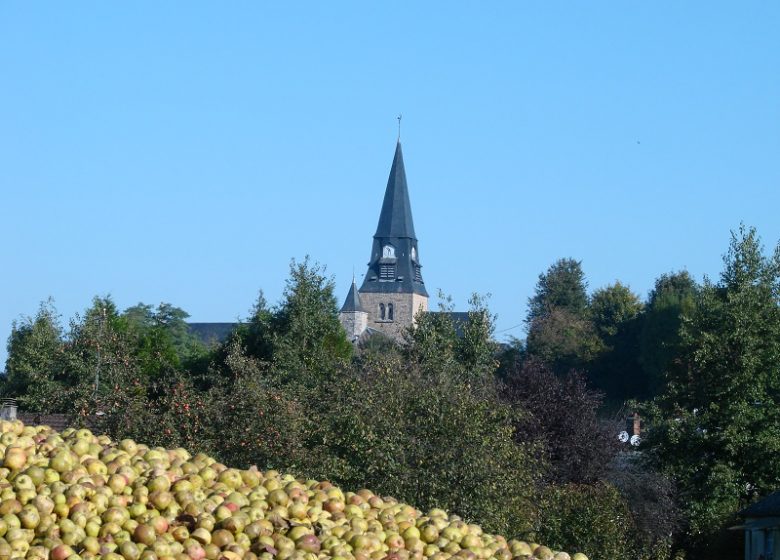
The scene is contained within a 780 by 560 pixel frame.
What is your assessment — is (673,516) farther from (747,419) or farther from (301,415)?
(301,415)

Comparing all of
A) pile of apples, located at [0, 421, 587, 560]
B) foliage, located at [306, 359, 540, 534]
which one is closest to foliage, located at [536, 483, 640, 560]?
foliage, located at [306, 359, 540, 534]

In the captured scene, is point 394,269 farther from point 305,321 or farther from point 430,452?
point 430,452

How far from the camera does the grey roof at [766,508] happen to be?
78.9 feet

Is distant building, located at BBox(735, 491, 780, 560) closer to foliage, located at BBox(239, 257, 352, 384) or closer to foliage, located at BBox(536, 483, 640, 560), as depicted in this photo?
foliage, located at BBox(536, 483, 640, 560)

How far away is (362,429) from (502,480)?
2023 mm

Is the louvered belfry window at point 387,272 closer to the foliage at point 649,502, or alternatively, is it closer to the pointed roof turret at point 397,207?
the pointed roof turret at point 397,207

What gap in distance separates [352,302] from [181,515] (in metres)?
118

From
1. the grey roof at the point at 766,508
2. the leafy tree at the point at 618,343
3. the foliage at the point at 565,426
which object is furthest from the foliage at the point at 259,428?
the leafy tree at the point at 618,343

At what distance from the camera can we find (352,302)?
125062mm

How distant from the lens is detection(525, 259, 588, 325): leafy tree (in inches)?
3985

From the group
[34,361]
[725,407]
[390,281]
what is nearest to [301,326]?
[34,361]

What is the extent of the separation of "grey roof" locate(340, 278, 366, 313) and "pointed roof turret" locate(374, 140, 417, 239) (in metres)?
10.3

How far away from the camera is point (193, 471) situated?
25.1 ft

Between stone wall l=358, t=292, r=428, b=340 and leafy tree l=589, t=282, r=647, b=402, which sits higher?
stone wall l=358, t=292, r=428, b=340
